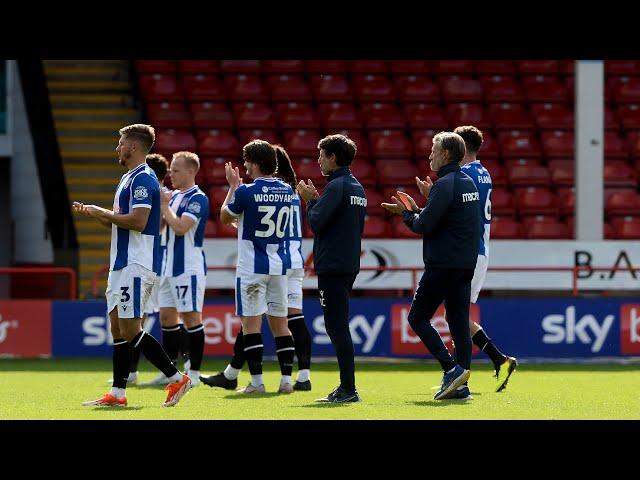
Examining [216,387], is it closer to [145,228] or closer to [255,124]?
[145,228]

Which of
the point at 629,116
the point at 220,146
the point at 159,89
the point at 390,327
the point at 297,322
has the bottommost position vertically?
the point at 390,327

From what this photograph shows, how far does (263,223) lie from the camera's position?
9930 mm

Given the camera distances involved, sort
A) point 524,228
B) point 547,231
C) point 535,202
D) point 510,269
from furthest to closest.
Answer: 1. point 535,202
2. point 524,228
3. point 547,231
4. point 510,269

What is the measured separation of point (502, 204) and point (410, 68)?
3.30 m

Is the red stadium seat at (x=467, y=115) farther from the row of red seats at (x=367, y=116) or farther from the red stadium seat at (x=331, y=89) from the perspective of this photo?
the red stadium seat at (x=331, y=89)

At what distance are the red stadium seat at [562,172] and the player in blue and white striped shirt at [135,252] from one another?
1145cm

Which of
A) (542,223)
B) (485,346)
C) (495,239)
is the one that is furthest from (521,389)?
(542,223)

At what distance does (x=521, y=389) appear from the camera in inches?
424

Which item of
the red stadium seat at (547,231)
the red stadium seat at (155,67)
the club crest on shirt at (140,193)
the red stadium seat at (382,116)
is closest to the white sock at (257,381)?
the club crest on shirt at (140,193)

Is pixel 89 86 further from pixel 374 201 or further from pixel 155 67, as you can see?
A: pixel 374 201

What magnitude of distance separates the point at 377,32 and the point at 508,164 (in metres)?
12.7

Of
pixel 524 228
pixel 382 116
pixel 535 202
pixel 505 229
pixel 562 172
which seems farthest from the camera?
pixel 382 116

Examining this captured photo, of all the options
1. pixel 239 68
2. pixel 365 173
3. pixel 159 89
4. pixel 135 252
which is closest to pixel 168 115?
pixel 159 89

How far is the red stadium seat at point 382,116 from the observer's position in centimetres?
1995
